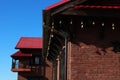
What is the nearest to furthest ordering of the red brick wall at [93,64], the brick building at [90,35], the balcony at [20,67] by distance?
the brick building at [90,35]
the red brick wall at [93,64]
the balcony at [20,67]

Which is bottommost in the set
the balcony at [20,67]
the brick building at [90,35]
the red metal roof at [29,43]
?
the balcony at [20,67]

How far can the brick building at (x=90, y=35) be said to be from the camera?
37.4 feet

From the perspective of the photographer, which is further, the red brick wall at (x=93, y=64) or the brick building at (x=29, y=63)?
the brick building at (x=29, y=63)

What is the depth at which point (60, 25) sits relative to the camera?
12.0 metres

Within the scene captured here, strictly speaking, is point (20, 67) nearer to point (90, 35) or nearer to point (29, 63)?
point (29, 63)

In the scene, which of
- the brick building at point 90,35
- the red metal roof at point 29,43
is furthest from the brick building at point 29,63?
the brick building at point 90,35

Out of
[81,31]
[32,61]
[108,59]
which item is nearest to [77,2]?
[81,31]

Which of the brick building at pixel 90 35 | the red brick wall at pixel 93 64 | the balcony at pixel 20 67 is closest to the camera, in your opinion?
the brick building at pixel 90 35

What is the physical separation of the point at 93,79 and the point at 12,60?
41.5 metres

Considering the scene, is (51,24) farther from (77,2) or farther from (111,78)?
(111,78)

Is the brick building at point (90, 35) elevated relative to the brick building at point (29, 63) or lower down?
elevated

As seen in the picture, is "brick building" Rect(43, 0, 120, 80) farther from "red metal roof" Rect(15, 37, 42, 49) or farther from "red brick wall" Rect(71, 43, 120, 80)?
"red metal roof" Rect(15, 37, 42, 49)

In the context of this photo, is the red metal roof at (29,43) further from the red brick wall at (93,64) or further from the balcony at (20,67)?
the red brick wall at (93,64)

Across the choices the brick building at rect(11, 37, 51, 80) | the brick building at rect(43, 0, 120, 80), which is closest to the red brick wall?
the brick building at rect(43, 0, 120, 80)
